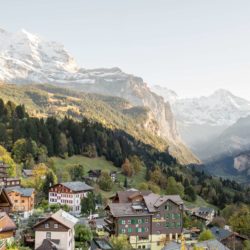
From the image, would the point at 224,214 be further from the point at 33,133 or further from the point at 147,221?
the point at 33,133

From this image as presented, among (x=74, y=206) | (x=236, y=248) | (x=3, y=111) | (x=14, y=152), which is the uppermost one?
(x=3, y=111)

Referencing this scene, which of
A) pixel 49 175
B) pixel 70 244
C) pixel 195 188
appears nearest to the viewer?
pixel 70 244

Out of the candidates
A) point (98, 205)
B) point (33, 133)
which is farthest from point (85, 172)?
point (98, 205)

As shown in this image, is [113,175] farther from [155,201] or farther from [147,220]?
[147,220]

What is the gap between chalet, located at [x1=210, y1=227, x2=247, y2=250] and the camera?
11969 cm

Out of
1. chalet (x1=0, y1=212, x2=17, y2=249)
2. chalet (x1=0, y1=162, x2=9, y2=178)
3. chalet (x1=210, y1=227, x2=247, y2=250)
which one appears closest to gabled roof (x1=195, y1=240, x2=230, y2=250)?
chalet (x1=210, y1=227, x2=247, y2=250)

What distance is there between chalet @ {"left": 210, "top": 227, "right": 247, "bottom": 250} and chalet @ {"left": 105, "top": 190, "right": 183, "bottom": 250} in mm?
13303

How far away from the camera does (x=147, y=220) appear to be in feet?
358

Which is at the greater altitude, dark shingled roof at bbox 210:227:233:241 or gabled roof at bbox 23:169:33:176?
gabled roof at bbox 23:169:33:176

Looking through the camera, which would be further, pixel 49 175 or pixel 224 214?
pixel 224 214

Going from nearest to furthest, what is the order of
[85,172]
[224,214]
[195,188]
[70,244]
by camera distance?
1. [70,244]
2. [224,214]
3. [85,172]
4. [195,188]

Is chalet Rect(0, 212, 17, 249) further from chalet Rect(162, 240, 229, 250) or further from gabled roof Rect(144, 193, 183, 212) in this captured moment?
gabled roof Rect(144, 193, 183, 212)

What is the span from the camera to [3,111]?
199 m

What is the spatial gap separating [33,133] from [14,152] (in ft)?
62.4
